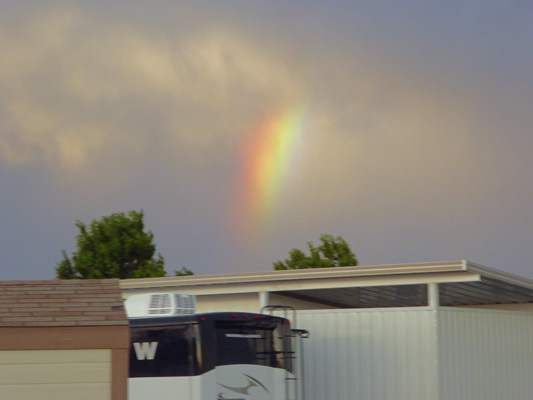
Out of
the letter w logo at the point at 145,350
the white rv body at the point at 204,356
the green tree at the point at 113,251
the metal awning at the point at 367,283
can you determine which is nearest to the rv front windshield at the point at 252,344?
the white rv body at the point at 204,356

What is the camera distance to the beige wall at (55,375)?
8.02 m

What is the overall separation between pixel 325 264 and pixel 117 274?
453 inches

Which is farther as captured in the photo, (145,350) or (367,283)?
(367,283)

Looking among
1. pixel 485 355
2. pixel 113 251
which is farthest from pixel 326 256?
pixel 485 355

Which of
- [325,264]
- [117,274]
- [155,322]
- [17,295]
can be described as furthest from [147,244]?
[17,295]

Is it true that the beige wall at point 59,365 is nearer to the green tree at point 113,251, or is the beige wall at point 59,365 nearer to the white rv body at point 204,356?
the white rv body at point 204,356

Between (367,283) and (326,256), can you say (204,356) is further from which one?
(326,256)

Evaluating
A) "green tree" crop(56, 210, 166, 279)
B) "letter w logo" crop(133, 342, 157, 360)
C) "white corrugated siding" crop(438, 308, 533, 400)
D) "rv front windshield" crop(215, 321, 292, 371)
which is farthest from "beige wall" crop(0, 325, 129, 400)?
"green tree" crop(56, 210, 166, 279)

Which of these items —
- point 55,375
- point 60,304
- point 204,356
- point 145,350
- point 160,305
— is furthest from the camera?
point 160,305

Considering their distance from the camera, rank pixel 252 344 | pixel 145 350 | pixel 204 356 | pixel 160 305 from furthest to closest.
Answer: pixel 160 305 < pixel 252 344 < pixel 145 350 < pixel 204 356

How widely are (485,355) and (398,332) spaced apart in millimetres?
2067

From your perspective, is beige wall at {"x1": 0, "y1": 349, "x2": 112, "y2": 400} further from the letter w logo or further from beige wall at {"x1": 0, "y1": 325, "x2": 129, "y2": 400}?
the letter w logo

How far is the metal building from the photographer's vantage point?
14.8 metres

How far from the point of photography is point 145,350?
1255 cm
